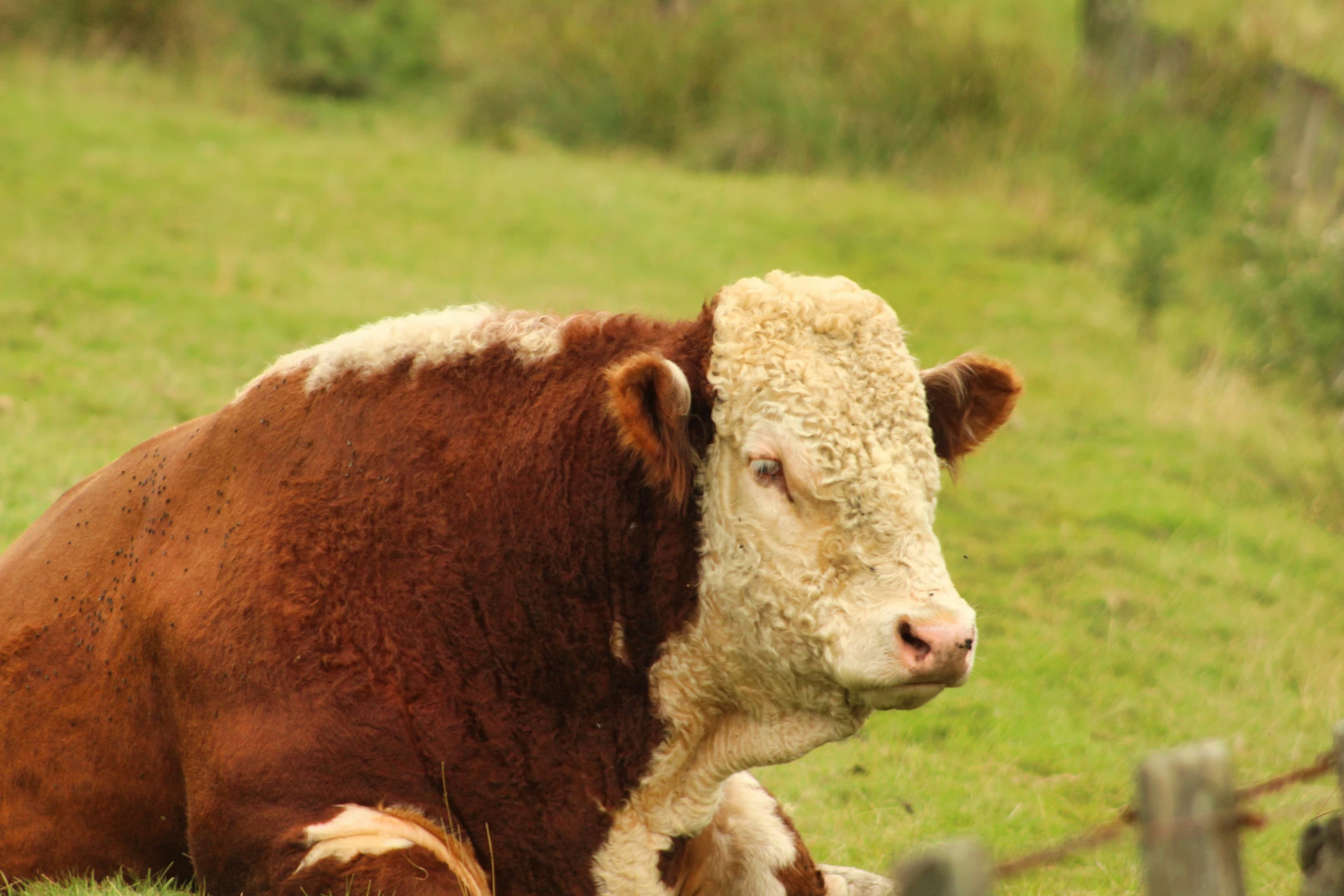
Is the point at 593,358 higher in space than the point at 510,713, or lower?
higher

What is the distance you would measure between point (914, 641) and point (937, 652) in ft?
0.25

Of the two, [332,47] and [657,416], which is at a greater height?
[657,416]

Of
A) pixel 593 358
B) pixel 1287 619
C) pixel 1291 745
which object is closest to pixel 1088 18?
pixel 1287 619

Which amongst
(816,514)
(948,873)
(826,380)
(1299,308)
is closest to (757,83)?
(1299,308)

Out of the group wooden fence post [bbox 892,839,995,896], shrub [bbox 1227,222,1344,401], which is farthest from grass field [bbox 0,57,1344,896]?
wooden fence post [bbox 892,839,995,896]

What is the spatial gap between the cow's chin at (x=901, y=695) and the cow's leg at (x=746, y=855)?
826 millimetres

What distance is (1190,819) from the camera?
238cm

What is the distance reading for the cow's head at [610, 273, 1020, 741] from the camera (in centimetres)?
364

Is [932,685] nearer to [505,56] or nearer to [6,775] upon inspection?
[6,775]

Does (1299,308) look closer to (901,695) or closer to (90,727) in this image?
(901,695)

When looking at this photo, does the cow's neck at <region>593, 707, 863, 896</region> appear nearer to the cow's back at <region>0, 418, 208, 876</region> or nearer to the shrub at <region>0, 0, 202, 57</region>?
the cow's back at <region>0, 418, 208, 876</region>

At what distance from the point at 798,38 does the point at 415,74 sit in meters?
6.19

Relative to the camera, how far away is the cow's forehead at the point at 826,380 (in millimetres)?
3758

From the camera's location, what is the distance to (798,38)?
72.9 ft
